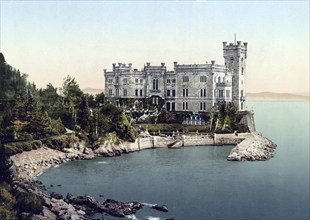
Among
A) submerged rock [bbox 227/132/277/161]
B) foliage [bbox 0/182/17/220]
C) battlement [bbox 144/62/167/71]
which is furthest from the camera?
battlement [bbox 144/62/167/71]

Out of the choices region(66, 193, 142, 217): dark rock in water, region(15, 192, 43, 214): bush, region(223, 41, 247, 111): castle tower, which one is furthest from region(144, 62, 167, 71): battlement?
region(15, 192, 43, 214): bush

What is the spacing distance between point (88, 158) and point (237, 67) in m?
20.6

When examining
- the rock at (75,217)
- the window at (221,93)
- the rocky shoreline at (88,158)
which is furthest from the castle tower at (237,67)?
the rock at (75,217)

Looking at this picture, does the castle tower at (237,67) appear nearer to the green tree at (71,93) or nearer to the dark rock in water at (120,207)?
the green tree at (71,93)

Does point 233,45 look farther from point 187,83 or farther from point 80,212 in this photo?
point 80,212

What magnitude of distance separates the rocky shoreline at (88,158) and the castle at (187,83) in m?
5.77

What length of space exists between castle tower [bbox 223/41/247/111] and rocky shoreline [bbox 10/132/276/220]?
5.40 meters

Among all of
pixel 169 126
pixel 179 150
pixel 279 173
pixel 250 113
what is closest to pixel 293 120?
pixel 250 113

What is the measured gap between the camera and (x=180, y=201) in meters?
31.9

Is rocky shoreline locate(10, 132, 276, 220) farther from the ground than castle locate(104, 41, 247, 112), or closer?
closer

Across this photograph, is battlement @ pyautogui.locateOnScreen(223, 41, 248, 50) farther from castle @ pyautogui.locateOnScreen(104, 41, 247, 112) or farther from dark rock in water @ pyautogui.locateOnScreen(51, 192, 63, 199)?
dark rock in water @ pyautogui.locateOnScreen(51, 192, 63, 199)

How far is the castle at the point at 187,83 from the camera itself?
58250 millimetres

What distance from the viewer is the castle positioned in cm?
5825

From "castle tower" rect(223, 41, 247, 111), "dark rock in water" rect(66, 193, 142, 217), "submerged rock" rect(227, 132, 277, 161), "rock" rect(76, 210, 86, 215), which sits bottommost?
"rock" rect(76, 210, 86, 215)
